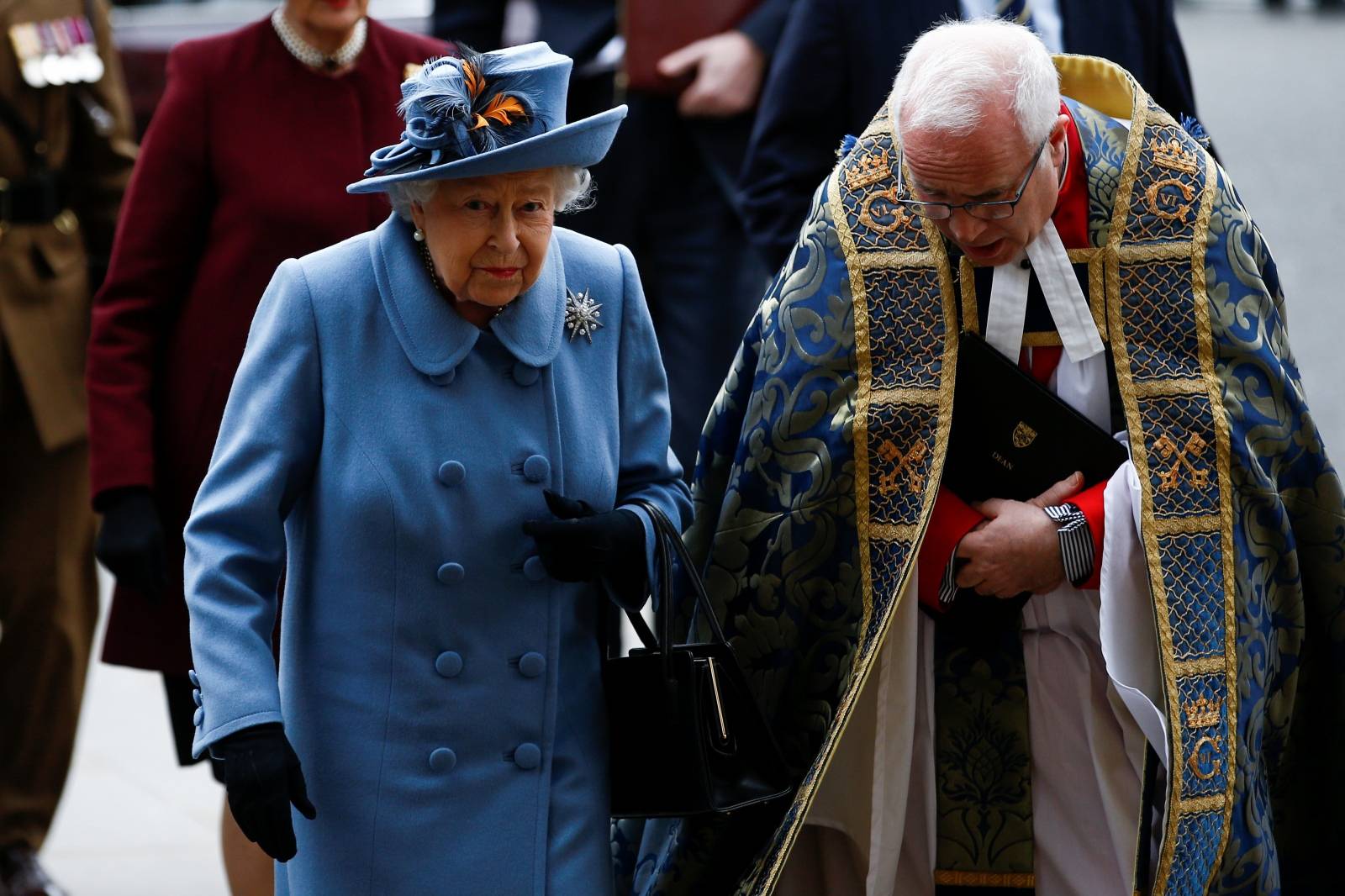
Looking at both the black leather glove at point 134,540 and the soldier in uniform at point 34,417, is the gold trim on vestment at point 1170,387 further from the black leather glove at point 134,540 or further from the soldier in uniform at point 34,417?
the soldier in uniform at point 34,417

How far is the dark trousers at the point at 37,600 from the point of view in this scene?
16.4 feet

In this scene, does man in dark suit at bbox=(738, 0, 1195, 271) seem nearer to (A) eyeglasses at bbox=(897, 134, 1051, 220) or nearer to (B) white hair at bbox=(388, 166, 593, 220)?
(A) eyeglasses at bbox=(897, 134, 1051, 220)

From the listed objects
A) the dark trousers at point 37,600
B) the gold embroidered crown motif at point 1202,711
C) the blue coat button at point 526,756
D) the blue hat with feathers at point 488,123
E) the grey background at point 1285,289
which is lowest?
the grey background at point 1285,289

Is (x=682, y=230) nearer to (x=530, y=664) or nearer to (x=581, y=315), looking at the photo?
(x=581, y=315)

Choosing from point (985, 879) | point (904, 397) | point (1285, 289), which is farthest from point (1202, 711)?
point (1285, 289)

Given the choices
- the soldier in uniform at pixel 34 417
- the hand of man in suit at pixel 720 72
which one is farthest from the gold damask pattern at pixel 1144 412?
the soldier in uniform at pixel 34 417

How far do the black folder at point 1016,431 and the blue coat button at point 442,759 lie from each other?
3.27ft

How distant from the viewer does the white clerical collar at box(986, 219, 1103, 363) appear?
3.53 meters

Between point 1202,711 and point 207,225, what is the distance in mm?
1979

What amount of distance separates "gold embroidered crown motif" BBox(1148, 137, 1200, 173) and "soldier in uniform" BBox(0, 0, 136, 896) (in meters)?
2.48

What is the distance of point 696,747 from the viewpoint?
10.6 feet

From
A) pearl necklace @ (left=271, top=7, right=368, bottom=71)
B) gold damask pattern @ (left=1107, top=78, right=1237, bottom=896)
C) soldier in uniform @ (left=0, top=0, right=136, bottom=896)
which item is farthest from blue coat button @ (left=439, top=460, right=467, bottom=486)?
soldier in uniform @ (left=0, top=0, right=136, bottom=896)

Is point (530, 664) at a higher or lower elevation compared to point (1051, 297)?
lower

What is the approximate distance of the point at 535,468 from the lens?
315 centimetres
